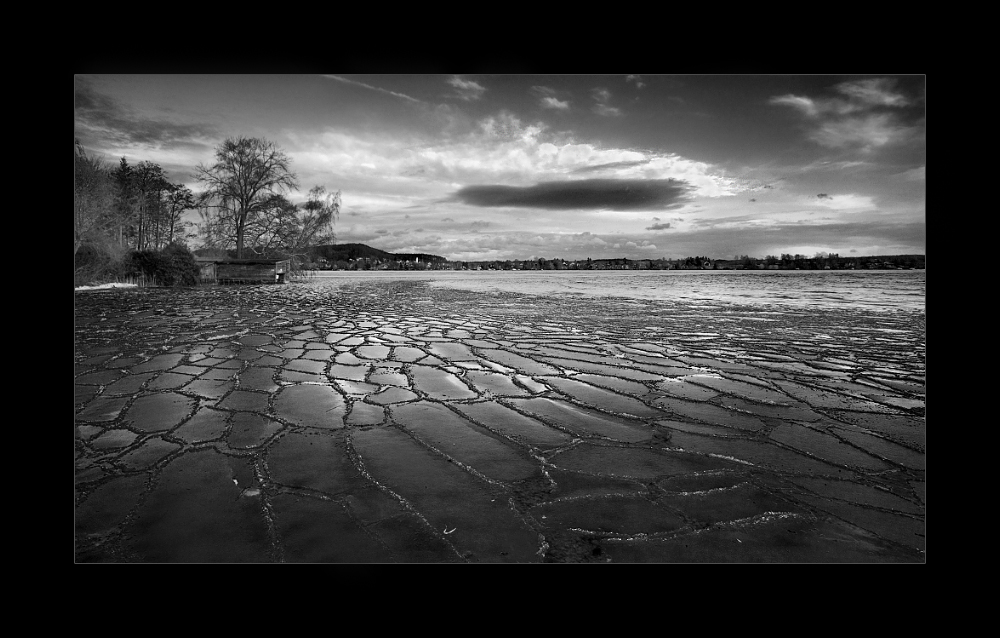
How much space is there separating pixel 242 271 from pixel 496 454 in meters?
20.0

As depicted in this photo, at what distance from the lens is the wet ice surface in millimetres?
1670

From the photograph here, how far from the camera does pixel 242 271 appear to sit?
19094mm

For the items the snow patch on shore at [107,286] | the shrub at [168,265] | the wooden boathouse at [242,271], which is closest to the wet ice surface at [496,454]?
the snow patch on shore at [107,286]

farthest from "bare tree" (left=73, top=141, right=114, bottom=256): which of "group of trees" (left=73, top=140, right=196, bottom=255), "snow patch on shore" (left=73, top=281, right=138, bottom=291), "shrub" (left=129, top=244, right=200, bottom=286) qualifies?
"shrub" (left=129, top=244, right=200, bottom=286)

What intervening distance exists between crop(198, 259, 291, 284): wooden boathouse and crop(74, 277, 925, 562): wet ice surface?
14.9m

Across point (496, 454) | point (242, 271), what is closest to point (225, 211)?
point (242, 271)

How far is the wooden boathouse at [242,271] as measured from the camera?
1847cm

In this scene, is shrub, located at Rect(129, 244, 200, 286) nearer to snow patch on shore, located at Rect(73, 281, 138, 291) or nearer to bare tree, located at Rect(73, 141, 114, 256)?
snow patch on shore, located at Rect(73, 281, 138, 291)

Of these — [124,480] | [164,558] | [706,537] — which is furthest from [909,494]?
[124,480]

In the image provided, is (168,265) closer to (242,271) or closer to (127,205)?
(127,205)
